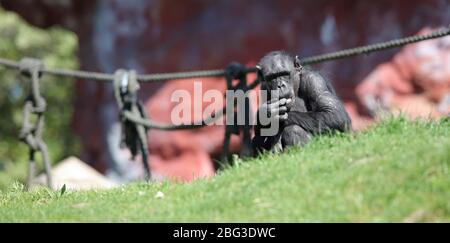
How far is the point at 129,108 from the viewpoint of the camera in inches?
306

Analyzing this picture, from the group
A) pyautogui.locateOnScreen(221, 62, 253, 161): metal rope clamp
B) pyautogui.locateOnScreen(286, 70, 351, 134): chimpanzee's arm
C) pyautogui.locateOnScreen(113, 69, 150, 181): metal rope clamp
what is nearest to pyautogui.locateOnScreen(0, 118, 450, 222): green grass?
pyautogui.locateOnScreen(286, 70, 351, 134): chimpanzee's arm

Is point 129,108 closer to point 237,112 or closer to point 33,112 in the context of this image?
point 33,112

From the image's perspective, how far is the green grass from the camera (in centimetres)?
401

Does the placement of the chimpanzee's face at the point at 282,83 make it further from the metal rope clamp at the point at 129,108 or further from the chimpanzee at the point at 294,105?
the metal rope clamp at the point at 129,108

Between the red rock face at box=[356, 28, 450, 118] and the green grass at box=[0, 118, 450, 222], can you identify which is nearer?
the green grass at box=[0, 118, 450, 222]

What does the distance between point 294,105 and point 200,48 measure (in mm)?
6745

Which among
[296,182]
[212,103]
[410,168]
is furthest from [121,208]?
[212,103]

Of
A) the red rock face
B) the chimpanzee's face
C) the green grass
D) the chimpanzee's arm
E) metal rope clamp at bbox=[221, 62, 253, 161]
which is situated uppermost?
the red rock face

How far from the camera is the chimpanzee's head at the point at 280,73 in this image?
5398 millimetres

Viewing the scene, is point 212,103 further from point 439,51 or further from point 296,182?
point 296,182

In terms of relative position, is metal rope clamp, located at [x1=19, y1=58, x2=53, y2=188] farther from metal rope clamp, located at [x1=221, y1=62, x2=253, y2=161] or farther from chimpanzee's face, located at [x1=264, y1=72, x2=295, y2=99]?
chimpanzee's face, located at [x1=264, y1=72, x2=295, y2=99]

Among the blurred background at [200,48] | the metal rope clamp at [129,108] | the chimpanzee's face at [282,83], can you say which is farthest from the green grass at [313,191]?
the blurred background at [200,48]

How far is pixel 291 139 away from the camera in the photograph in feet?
17.4

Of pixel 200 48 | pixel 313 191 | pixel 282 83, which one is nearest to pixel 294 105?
pixel 282 83
